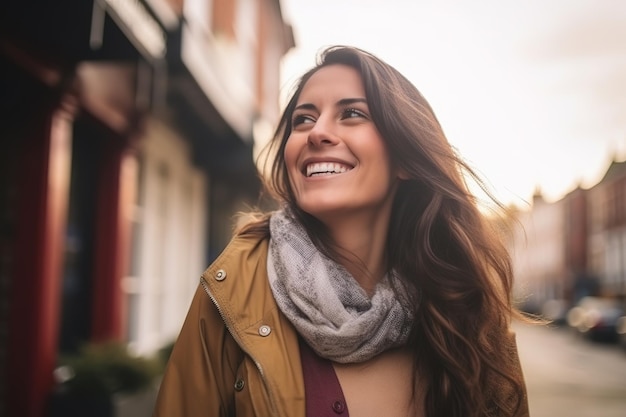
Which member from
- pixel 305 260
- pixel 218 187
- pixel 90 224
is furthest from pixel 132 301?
pixel 305 260

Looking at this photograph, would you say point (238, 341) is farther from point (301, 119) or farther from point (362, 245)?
point (301, 119)

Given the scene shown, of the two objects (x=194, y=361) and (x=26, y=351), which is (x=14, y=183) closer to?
(x=26, y=351)

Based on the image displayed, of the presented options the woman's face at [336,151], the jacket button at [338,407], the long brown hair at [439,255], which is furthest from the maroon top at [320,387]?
the woman's face at [336,151]

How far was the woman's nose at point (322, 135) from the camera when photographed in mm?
2100

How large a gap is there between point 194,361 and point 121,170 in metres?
5.28

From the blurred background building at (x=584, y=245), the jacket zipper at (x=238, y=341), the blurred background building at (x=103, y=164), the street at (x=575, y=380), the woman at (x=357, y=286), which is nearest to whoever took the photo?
the jacket zipper at (x=238, y=341)

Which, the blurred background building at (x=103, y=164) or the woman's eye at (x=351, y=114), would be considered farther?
the blurred background building at (x=103, y=164)

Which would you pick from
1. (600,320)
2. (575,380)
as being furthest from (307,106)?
(600,320)

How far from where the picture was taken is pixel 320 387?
1978 mm

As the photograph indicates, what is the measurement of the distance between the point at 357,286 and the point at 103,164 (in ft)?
17.0

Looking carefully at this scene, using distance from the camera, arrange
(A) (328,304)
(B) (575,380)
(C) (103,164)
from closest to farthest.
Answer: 1. (A) (328,304)
2. (C) (103,164)
3. (B) (575,380)

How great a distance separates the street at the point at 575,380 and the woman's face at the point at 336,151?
207 centimetres

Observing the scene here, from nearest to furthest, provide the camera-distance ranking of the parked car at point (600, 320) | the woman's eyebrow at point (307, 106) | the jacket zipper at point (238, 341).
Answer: the jacket zipper at point (238, 341) < the woman's eyebrow at point (307, 106) < the parked car at point (600, 320)

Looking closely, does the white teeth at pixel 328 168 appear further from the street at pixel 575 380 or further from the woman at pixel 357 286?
the street at pixel 575 380
